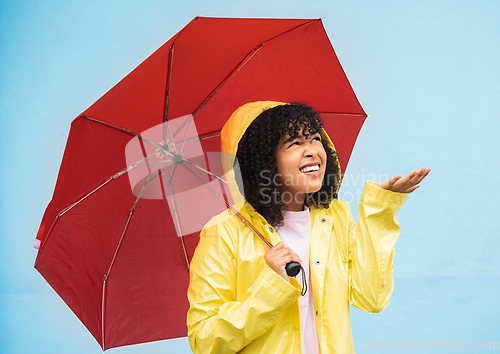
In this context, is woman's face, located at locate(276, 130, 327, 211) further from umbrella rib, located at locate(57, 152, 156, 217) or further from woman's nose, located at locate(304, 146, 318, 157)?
umbrella rib, located at locate(57, 152, 156, 217)

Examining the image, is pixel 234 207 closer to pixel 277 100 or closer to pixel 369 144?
pixel 277 100

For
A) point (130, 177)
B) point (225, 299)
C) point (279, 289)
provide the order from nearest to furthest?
point (279, 289)
point (225, 299)
point (130, 177)

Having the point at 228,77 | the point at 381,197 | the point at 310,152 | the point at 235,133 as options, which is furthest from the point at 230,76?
the point at 381,197

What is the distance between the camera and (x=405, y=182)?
4.49ft

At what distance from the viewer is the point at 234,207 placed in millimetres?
1515

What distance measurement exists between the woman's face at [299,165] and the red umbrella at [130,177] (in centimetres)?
26

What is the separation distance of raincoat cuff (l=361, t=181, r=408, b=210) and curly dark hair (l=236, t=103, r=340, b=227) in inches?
5.8

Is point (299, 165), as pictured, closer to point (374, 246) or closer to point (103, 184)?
point (374, 246)

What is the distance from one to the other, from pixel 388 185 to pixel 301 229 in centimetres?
25

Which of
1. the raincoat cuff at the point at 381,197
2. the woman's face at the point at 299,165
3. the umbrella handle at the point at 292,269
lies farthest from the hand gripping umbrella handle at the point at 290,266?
the raincoat cuff at the point at 381,197

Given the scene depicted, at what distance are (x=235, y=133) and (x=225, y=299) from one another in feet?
1.34

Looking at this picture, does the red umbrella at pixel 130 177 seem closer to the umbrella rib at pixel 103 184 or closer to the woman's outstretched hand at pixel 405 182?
the umbrella rib at pixel 103 184

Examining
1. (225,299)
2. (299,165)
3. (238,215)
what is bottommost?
(225,299)

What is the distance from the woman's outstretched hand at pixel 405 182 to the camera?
4.43 feet
